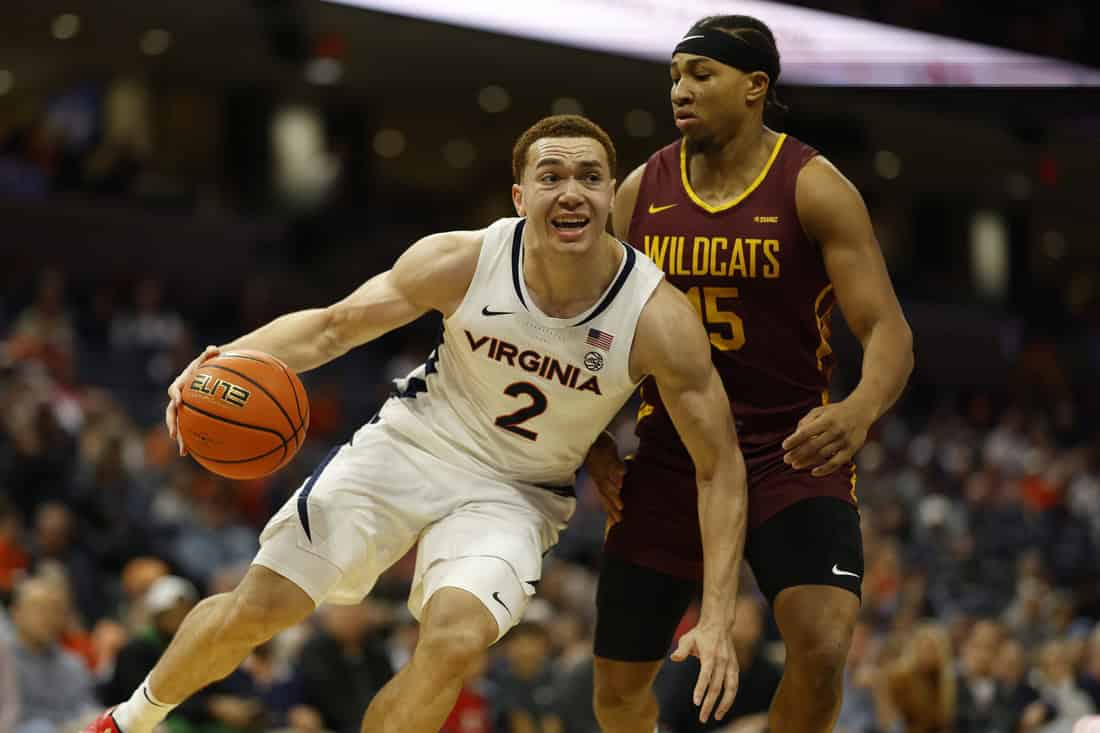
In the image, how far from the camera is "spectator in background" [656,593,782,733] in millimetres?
7984

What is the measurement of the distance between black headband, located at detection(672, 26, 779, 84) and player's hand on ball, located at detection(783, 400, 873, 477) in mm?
1112

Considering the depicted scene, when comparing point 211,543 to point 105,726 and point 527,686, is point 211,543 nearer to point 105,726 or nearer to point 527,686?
point 527,686

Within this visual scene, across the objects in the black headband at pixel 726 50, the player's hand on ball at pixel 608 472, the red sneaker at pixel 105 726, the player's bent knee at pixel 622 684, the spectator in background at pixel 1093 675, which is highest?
the black headband at pixel 726 50

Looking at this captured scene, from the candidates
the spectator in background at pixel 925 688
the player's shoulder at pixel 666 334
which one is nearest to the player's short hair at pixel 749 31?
the player's shoulder at pixel 666 334

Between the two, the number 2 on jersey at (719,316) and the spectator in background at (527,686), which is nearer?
the number 2 on jersey at (719,316)

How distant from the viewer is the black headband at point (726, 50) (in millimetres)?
4750

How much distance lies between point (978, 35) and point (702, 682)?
1317 centimetres

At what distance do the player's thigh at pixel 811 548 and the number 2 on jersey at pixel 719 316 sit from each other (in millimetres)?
549

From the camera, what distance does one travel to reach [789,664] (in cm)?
455

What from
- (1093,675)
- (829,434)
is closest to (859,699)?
(1093,675)

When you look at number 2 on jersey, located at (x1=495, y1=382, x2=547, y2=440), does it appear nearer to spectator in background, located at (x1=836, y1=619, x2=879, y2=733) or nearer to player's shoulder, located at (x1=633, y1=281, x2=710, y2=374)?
player's shoulder, located at (x1=633, y1=281, x2=710, y2=374)

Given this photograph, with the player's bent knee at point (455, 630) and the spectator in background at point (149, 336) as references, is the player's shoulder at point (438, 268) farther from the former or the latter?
the spectator in background at point (149, 336)

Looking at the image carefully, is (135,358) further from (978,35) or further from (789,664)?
(789,664)

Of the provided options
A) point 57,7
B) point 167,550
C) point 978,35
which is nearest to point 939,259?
point 978,35
